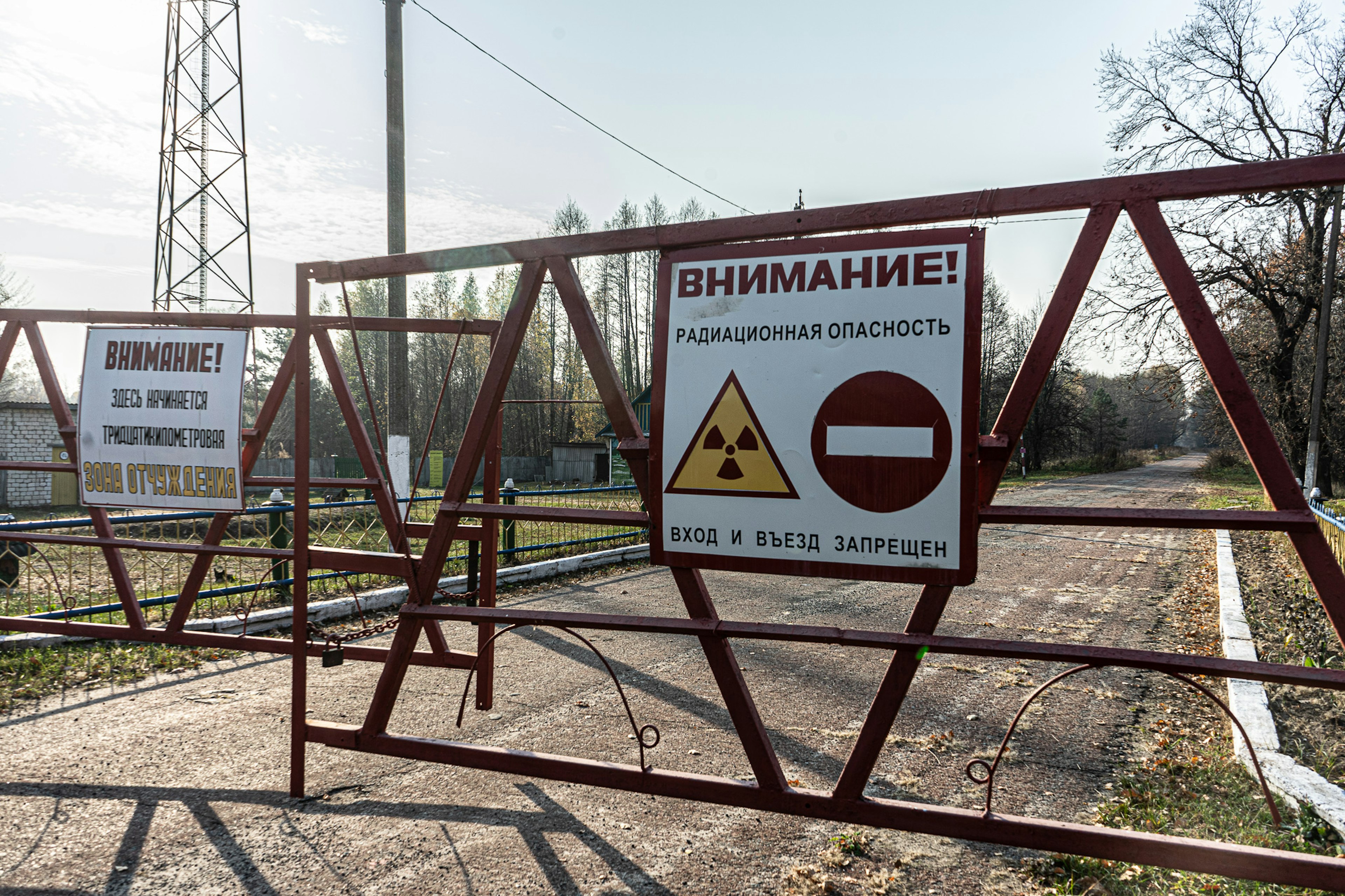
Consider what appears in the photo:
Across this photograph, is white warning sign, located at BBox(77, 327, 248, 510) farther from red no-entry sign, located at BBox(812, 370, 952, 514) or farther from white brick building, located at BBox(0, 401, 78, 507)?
white brick building, located at BBox(0, 401, 78, 507)

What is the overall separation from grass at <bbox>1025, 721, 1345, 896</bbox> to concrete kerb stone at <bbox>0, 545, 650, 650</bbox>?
362cm

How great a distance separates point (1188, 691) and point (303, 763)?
234 inches

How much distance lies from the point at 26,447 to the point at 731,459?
92.2 feet

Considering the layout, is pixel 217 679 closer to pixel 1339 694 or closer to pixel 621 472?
pixel 1339 694

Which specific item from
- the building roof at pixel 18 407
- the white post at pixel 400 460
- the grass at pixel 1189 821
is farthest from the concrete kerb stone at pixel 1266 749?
the building roof at pixel 18 407

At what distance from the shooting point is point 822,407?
269 centimetres

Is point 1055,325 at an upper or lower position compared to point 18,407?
lower

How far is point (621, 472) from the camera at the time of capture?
98.8ft

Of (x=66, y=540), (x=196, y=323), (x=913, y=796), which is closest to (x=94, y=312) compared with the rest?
(x=196, y=323)

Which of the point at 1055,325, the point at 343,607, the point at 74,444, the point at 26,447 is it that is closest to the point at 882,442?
the point at 1055,325

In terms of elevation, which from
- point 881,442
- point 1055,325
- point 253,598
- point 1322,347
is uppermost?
point 1322,347

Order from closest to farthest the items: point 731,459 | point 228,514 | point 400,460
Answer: point 731,459
point 228,514
point 400,460

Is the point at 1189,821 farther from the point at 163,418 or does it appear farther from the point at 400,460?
the point at 400,460

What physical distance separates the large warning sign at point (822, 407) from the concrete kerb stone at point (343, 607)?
2.58 metres
